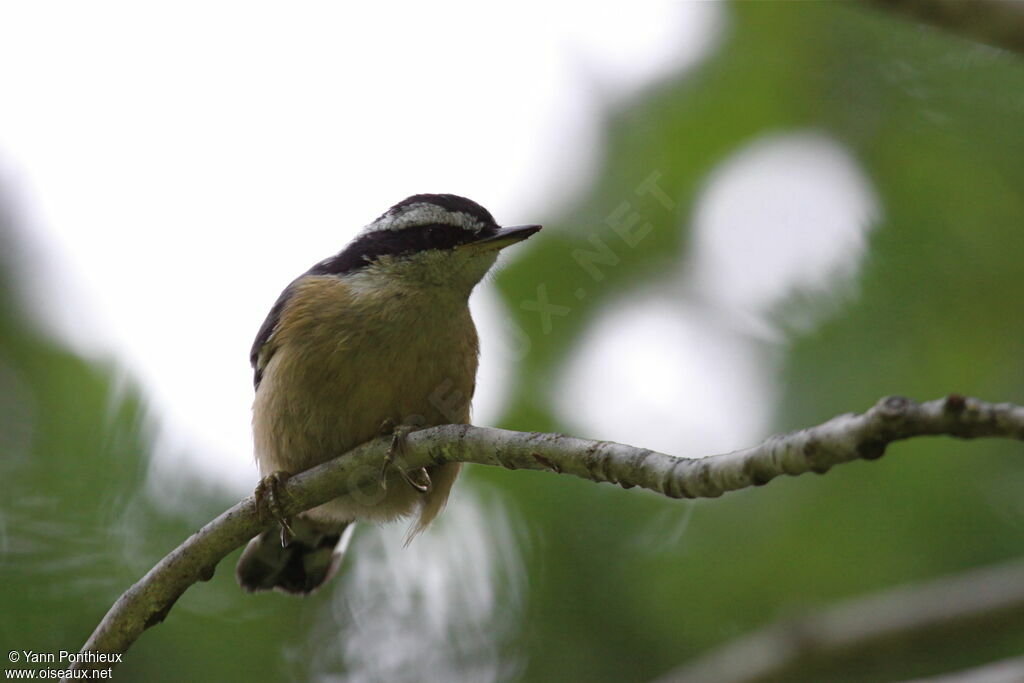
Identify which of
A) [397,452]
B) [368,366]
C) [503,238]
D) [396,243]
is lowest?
[397,452]

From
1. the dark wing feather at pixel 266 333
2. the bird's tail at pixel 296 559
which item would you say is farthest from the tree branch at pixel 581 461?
the dark wing feather at pixel 266 333

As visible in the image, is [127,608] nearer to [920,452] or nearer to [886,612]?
[886,612]

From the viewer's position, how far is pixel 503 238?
195 inches

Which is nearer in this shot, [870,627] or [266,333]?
[870,627]

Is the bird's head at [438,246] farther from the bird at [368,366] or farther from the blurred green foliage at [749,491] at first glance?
the blurred green foliage at [749,491]

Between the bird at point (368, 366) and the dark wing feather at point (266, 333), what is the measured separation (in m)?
0.01

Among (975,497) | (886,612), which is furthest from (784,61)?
(886,612)

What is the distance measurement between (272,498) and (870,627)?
2373 millimetres

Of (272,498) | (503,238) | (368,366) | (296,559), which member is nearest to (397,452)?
(272,498)

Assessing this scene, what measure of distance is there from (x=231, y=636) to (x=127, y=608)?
3.67 ft

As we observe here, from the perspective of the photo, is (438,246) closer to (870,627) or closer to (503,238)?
(503,238)

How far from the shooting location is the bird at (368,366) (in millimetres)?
4625

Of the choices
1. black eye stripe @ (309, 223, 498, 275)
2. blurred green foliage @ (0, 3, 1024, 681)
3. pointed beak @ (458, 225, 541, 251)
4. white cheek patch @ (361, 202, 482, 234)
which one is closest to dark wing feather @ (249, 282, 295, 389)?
black eye stripe @ (309, 223, 498, 275)

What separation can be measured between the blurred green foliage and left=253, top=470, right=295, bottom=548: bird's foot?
0.73 meters
